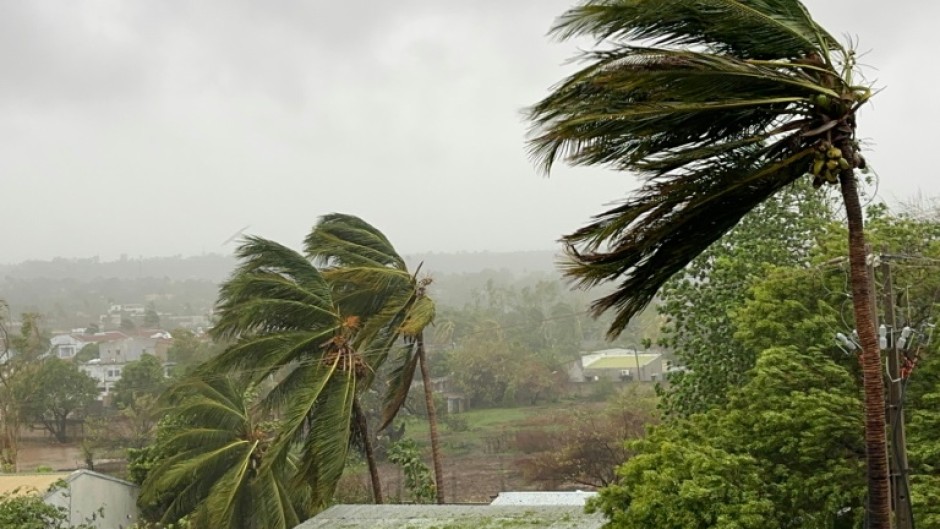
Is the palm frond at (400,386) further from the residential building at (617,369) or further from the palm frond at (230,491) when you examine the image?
the residential building at (617,369)

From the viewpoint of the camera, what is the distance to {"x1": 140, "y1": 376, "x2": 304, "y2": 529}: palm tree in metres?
12.2

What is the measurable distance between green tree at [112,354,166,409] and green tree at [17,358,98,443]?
2.42 meters

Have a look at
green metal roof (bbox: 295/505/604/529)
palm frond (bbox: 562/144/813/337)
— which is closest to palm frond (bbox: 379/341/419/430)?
green metal roof (bbox: 295/505/604/529)

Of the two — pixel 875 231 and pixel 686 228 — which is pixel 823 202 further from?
pixel 686 228

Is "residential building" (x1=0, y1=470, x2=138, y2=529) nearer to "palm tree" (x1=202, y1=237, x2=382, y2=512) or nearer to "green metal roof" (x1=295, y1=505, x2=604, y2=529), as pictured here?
"palm tree" (x1=202, y1=237, x2=382, y2=512)

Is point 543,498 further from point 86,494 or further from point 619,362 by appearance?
point 619,362

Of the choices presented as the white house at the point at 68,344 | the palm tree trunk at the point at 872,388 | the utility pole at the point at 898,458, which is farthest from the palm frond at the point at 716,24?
the white house at the point at 68,344

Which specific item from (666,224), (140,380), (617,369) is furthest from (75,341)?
(666,224)

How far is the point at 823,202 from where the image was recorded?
11.7 metres

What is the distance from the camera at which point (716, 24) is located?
3.90m

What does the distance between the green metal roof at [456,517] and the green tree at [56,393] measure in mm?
31987

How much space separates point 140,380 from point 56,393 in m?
4.43

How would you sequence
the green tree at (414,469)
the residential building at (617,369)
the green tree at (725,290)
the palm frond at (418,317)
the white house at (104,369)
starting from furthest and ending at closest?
the white house at (104,369) → the residential building at (617,369) → the green tree at (414,469) → the palm frond at (418,317) → the green tree at (725,290)

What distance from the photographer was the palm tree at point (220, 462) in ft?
40.1
